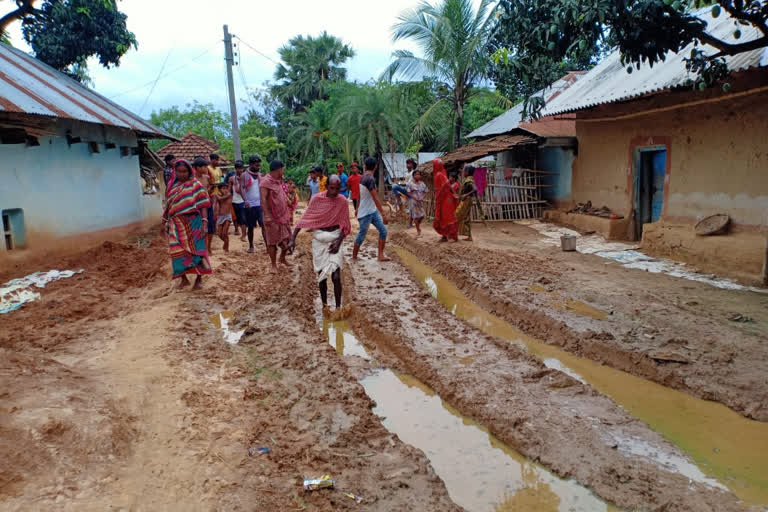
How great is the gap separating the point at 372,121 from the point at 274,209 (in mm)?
20526

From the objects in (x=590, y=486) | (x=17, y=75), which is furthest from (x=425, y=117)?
(x=590, y=486)

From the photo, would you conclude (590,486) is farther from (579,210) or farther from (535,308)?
(579,210)

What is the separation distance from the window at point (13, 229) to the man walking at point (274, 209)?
12.0 feet

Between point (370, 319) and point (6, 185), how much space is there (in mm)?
5796

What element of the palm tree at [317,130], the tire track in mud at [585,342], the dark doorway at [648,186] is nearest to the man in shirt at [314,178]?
the tire track in mud at [585,342]

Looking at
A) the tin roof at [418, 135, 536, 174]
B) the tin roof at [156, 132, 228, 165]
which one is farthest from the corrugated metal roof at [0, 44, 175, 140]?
the tin roof at [418, 135, 536, 174]

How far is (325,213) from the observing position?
6.16 m

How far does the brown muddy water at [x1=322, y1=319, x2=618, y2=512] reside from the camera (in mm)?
3049

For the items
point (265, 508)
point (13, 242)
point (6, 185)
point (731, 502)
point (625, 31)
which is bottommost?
point (731, 502)

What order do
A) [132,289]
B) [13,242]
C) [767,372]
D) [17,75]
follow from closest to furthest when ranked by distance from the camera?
[767,372] < [132,289] < [13,242] < [17,75]

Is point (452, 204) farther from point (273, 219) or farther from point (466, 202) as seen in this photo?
point (273, 219)

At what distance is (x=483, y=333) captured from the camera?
223 inches

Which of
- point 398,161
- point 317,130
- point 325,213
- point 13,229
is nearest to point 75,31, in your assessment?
point 13,229

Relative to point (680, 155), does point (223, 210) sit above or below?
below
